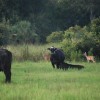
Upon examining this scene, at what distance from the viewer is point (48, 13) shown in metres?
60.7

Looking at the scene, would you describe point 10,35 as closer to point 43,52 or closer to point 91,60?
point 43,52

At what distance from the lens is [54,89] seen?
46.4ft

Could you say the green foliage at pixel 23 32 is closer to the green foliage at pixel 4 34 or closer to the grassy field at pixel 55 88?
the green foliage at pixel 4 34

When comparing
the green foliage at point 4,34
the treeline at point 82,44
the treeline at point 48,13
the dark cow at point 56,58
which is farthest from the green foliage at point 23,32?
the dark cow at point 56,58

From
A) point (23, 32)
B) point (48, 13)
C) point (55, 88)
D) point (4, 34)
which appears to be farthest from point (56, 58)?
point (48, 13)

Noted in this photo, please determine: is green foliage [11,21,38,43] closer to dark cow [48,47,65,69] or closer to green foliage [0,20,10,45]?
green foliage [0,20,10,45]

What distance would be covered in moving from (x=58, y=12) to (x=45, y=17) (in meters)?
2.22

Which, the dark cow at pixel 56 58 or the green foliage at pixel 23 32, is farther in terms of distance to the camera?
the green foliage at pixel 23 32

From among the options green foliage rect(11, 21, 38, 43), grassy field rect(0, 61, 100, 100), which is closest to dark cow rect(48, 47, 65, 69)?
grassy field rect(0, 61, 100, 100)

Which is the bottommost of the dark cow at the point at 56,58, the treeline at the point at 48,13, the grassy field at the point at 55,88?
the grassy field at the point at 55,88

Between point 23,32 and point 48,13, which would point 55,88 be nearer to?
point 23,32

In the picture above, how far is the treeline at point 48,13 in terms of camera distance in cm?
5594

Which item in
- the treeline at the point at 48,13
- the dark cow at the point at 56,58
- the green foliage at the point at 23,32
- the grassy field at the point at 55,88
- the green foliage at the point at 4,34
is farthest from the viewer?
the treeline at the point at 48,13

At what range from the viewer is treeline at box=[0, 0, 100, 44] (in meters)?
55.9
